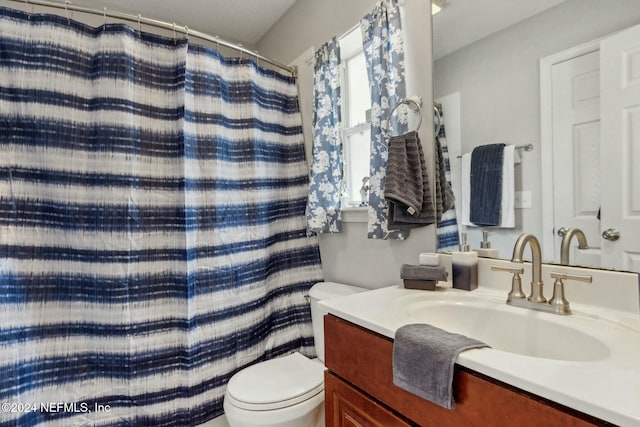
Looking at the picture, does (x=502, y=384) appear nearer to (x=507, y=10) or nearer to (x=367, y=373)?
(x=367, y=373)

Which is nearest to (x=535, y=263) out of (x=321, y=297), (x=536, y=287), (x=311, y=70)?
(x=536, y=287)

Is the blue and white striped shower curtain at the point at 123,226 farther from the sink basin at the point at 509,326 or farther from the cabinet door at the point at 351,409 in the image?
the sink basin at the point at 509,326

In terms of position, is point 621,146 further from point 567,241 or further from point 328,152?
point 328,152

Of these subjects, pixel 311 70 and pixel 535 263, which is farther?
pixel 311 70

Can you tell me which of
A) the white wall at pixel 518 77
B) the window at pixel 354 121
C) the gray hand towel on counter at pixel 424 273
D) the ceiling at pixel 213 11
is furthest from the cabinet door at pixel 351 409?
the ceiling at pixel 213 11

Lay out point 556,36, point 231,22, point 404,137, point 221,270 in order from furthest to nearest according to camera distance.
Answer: point 231,22, point 221,270, point 404,137, point 556,36

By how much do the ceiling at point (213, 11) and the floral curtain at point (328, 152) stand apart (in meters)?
0.78

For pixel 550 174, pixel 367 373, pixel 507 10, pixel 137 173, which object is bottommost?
pixel 367 373

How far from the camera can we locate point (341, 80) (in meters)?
1.78

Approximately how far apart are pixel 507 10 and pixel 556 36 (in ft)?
0.66

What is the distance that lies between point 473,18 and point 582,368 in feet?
3.84

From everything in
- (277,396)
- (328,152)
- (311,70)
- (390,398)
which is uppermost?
(311,70)

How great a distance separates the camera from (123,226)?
1460mm

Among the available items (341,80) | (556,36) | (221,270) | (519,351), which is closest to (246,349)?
(221,270)
